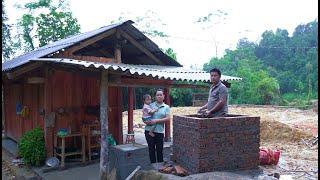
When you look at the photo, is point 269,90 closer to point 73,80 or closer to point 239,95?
point 239,95

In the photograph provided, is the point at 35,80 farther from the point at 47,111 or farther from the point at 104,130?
the point at 104,130

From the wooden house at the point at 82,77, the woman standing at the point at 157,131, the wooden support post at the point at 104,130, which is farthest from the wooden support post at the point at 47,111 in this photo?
the woman standing at the point at 157,131

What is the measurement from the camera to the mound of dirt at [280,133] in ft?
48.4

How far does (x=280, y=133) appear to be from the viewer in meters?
15.3

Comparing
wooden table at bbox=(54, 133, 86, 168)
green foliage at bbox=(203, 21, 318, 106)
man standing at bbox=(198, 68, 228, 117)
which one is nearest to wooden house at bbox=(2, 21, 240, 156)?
wooden table at bbox=(54, 133, 86, 168)

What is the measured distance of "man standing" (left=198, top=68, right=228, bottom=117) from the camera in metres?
6.06

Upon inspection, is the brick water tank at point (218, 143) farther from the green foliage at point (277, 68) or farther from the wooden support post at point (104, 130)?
the green foliage at point (277, 68)

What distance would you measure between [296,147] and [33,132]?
939 centimetres

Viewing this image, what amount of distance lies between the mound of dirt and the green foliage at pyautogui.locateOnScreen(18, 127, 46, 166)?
972 cm

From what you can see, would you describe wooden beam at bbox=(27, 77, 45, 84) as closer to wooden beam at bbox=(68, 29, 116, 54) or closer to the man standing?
wooden beam at bbox=(68, 29, 116, 54)

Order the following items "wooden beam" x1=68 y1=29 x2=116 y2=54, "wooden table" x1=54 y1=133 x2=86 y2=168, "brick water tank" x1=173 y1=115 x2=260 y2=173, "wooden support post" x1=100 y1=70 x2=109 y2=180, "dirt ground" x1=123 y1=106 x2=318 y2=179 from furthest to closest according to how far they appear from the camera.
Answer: "wooden beam" x1=68 y1=29 x2=116 y2=54 < "wooden table" x1=54 y1=133 x2=86 y2=168 < "dirt ground" x1=123 y1=106 x2=318 y2=179 < "wooden support post" x1=100 y1=70 x2=109 y2=180 < "brick water tank" x1=173 y1=115 x2=260 y2=173

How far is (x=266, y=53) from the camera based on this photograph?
49.5 metres

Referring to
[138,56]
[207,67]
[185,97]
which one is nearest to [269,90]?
[185,97]

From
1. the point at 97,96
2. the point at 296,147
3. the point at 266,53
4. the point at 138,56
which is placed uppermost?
the point at 266,53
